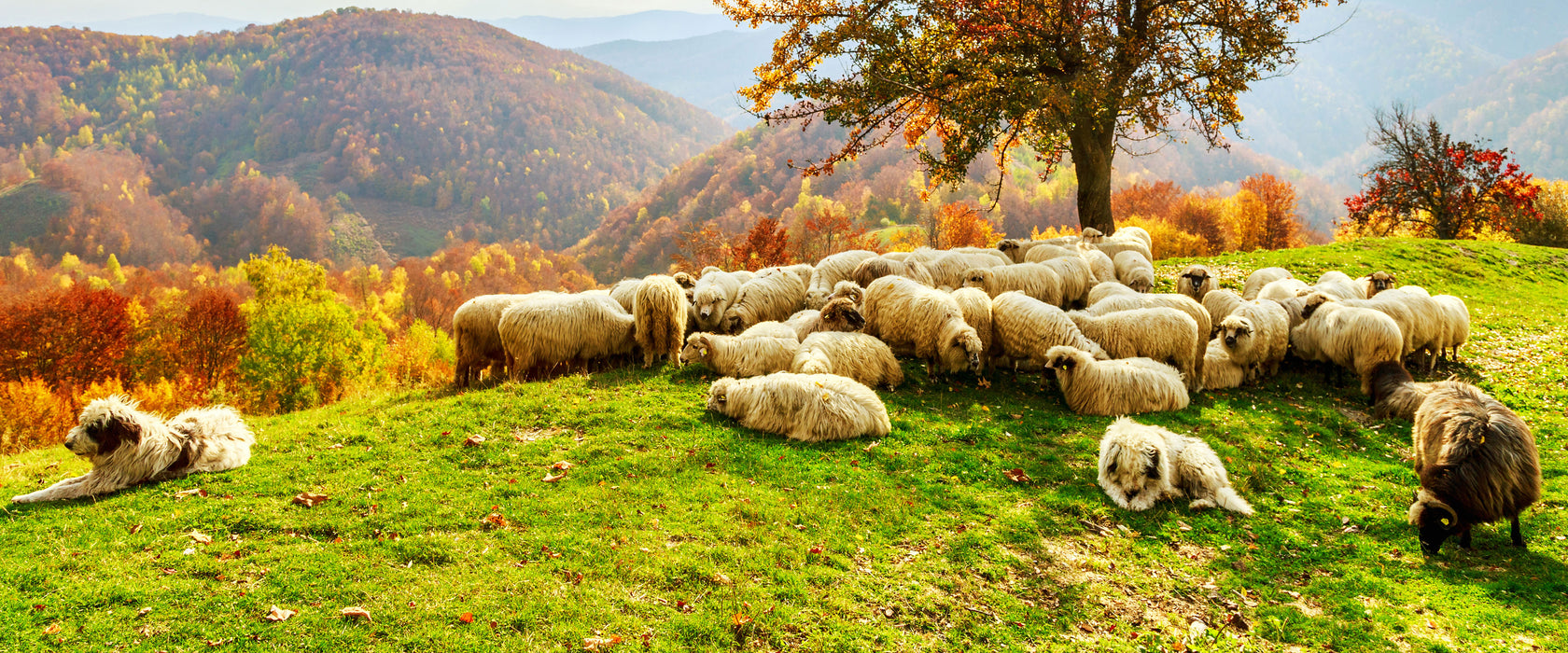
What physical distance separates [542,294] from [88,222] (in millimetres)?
143048

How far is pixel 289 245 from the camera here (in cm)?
12731

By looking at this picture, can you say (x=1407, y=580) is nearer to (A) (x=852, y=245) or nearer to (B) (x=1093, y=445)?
(B) (x=1093, y=445)

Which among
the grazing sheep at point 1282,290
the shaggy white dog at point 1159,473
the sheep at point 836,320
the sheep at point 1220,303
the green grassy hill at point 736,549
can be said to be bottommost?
the green grassy hill at point 736,549

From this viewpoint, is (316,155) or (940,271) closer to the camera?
(940,271)

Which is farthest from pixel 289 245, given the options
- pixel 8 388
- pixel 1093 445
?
pixel 1093 445

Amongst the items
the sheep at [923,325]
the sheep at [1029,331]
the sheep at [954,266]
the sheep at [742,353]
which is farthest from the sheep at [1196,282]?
the sheep at [742,353]

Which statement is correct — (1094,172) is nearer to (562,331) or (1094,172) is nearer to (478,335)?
(562,331)

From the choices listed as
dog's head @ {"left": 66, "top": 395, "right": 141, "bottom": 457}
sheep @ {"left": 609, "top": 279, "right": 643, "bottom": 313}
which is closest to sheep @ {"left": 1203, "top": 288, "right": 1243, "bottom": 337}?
sheep @ {"left": 609, "top": 279, "right": 643, "bottom": 313}

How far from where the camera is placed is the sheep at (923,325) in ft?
34.7

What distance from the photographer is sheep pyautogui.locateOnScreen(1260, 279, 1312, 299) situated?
13.3m

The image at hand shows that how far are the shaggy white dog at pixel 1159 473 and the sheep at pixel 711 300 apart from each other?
282 inches

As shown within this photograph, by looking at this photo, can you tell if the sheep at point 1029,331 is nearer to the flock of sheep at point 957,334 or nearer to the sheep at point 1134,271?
the flock of sheep at point 957,334

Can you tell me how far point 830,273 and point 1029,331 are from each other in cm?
440

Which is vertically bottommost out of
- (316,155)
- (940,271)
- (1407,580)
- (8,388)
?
(8,388)
